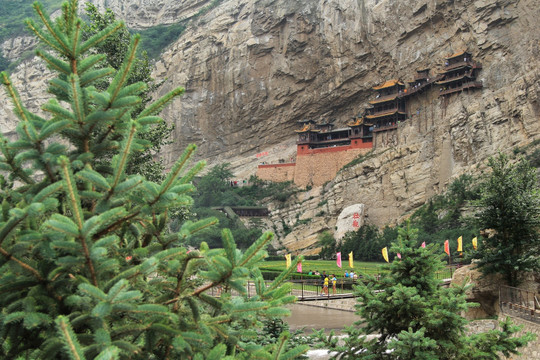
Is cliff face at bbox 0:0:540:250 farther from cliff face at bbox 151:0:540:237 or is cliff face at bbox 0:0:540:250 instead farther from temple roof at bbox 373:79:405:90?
temple roof at bbox 373:79:405:90

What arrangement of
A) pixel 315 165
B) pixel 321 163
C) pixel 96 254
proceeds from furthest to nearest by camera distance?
1. pixel 315 165
2. pixel 321 163
3. pixel 96 254

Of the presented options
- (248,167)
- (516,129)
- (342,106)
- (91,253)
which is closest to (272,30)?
(342,106)

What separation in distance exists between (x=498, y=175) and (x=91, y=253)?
443 inches

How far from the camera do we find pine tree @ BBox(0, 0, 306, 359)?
8.80 feet

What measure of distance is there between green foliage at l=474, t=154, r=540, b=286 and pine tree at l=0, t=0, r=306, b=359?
9665mm

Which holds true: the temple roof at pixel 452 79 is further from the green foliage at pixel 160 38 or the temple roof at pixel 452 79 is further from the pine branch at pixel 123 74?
the green foliage at pixel 160 38

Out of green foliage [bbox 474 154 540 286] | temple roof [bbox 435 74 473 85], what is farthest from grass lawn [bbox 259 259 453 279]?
temple roof [bbox 435 74 473 85]

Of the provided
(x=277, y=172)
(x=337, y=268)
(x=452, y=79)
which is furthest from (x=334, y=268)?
(x=277, y=172)

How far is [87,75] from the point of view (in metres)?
3.27

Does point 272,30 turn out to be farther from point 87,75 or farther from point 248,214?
point 87,75

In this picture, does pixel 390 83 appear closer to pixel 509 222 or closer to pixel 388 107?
pixel 388 107

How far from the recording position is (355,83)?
50781 millimetres

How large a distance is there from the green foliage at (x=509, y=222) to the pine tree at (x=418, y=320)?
17.1ft

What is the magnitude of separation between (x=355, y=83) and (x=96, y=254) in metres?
50.2
